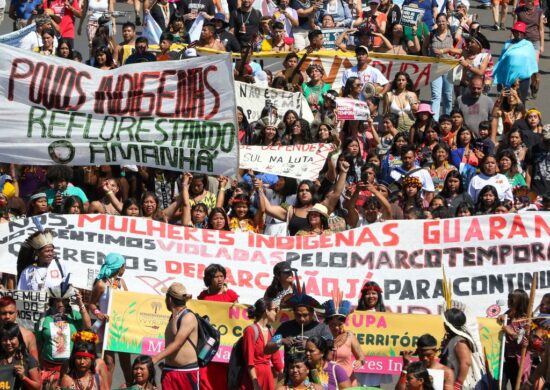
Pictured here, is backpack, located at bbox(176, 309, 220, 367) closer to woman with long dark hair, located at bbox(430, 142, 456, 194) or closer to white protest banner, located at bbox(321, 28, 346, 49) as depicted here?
woman with long dark hair, located at bbox(430, 142, 456, 194)

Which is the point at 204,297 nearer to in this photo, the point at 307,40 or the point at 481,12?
the point at 307,40

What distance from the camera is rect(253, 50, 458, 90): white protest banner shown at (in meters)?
22.6

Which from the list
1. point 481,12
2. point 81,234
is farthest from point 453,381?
point 481,12

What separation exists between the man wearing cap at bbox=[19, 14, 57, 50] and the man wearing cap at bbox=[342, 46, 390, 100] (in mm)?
3932

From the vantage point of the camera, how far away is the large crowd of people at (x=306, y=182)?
13.7 m

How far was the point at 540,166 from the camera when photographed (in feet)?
64.5

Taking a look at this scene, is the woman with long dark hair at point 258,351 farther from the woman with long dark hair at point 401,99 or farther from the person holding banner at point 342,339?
the woman with long dark hair at point 401,99

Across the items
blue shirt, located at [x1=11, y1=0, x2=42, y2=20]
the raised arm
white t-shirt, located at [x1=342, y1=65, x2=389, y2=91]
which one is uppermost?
blue shirt, located at [x1=11, y1=0, x2=42, y2=20]

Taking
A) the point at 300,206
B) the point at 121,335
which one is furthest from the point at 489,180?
the point at 121,335

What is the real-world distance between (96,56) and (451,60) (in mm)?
4593

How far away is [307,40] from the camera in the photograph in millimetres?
24672

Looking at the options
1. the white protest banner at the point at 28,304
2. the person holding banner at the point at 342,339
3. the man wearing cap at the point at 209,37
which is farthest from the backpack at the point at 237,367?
the man wearing cap at the point at 209,37

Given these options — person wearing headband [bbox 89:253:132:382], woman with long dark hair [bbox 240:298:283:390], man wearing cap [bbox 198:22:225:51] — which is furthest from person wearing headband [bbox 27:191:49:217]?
man wearing cap [bbox 198:22:225:51]

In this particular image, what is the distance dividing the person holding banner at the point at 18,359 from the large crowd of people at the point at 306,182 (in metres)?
0.01
